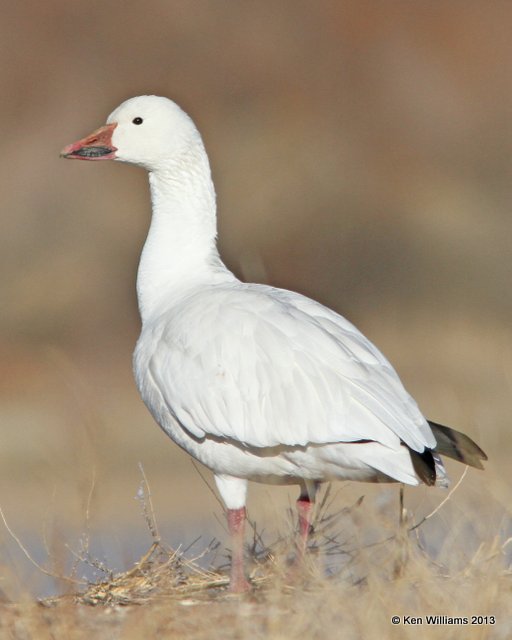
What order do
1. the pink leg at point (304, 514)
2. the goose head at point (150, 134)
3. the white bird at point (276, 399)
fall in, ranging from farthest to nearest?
the goose head at point (150, 134) → the pink leg at point (304, 514) → the white bird at point (276, 399)

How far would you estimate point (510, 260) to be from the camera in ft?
55.9

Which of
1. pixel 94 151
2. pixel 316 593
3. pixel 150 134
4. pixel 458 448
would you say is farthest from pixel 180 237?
pixel 316 593

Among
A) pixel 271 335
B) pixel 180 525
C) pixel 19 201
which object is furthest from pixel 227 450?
pixel 19 201

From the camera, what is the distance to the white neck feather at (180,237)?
6.81m

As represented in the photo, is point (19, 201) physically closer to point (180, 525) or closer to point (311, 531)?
point (180, 525)

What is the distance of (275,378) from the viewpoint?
585 cm

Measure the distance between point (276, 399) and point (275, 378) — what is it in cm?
10

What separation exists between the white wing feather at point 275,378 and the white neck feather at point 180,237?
1.76ft

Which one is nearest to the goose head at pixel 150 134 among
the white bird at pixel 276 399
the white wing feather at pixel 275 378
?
the white bird at pixel 276 399

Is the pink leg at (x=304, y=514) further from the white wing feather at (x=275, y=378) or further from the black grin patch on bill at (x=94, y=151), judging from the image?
the black grin patch on bill at (x=94, y=151)

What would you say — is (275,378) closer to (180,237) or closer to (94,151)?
(180,237)

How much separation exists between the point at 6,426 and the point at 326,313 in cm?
829

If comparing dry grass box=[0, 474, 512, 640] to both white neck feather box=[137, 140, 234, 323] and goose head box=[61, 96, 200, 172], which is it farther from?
goose head box=[61, 96, 200, 172]

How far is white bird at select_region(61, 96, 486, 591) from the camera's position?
5590 millimetres
